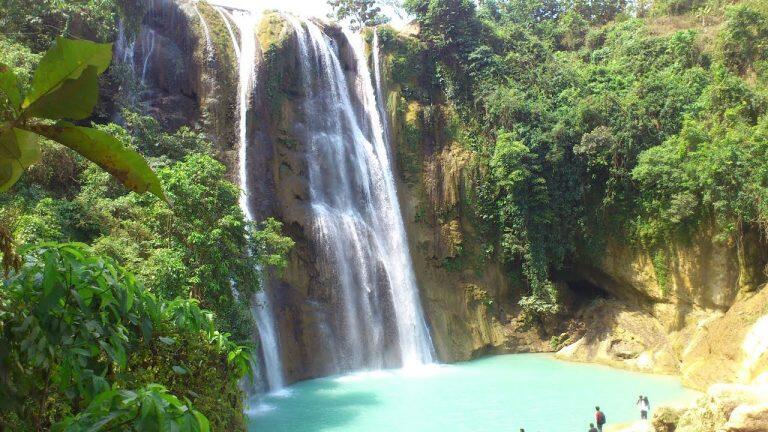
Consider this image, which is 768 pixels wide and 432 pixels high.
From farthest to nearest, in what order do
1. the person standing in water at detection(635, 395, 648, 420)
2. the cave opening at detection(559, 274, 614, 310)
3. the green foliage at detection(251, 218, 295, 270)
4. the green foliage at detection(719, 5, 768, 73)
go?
1. the green foliage at detection(719, 5, 768, 73)
2. the cave opening at detection(559, 274, 614, 310)
3. the green foliage at detection(251, 218, 295, 270)
4. the person standing in water at detection(635, 395, 648, 420)

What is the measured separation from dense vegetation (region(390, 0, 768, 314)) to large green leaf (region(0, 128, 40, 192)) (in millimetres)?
17583

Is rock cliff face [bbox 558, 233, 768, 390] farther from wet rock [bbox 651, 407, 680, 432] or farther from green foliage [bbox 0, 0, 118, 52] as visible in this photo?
green foliage [bbox 0, 0, 118, 52]

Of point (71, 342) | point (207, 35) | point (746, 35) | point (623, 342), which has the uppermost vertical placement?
point (207, 35)

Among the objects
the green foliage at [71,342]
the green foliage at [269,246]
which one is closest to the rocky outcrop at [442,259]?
the green foliage at [269,246]

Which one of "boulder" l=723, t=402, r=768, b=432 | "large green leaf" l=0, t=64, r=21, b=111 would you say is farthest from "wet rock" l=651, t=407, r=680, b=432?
"large green leaf" l=0, t=64, r=21, b=111

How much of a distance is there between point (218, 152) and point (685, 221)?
13.8 metres

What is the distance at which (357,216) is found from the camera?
60.5 feet

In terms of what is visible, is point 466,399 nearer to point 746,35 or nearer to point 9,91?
point 9,91

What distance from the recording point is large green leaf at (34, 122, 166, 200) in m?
1.73

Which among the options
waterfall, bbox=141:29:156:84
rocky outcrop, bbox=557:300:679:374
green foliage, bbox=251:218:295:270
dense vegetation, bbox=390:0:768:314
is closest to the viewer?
green foliage, bbox=251:218:295:270

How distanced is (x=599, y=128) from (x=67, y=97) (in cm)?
1976

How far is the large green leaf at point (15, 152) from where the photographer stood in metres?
1.70

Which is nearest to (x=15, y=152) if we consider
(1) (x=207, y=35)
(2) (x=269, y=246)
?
(2) (x=269, y=246)

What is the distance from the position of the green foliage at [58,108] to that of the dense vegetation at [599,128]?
17.5 m
